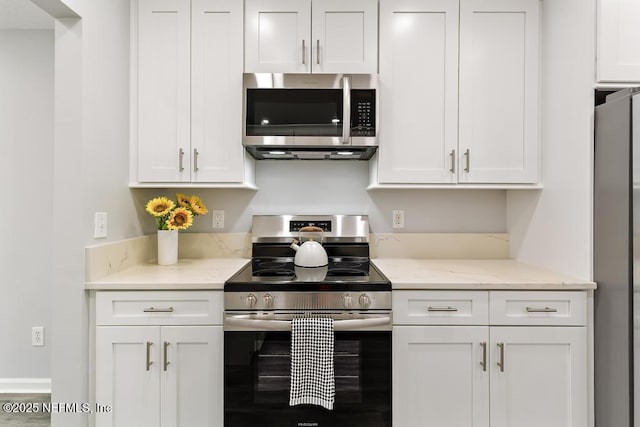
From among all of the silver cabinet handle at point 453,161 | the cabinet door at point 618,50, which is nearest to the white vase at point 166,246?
the silver cabinet handle at point 453,161

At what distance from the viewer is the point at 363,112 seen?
1.96m

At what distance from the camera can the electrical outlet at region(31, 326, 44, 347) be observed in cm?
249

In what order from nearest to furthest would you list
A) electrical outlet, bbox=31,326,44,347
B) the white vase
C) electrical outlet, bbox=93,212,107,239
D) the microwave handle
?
1. electrical outlet, bbox=93,212,107,239
2. the microwave handle
3. the white vase
4. electrical outlet, bbox=31,326,44,347

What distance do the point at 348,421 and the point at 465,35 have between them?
2.02 meters

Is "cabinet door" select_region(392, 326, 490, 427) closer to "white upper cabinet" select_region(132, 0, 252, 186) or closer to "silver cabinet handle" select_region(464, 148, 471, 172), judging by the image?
"silver cabinet handle" select_region(464, 148, 471, 172)

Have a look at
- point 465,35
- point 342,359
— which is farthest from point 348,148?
point 342,359

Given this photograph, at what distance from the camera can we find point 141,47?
6.56 feet

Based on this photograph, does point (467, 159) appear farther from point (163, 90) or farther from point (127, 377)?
point (127, 377)

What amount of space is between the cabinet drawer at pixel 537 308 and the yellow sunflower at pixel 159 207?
168cm

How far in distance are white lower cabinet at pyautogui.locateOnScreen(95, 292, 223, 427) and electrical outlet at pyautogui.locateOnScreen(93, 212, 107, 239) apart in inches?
11.1

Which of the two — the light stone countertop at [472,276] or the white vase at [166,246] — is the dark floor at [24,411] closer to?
the white vase at [166,246]

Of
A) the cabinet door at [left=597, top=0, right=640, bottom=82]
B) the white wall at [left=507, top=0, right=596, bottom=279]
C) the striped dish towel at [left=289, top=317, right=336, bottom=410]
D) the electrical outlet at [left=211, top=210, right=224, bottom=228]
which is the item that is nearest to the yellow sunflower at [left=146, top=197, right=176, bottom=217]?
the electrical outlet at [left=211, top=210, right=224, bottom=228]

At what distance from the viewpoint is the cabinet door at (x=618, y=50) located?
1619mm

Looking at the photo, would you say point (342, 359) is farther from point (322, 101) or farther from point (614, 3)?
point (614, 3)
